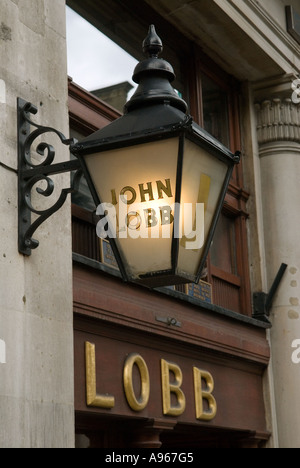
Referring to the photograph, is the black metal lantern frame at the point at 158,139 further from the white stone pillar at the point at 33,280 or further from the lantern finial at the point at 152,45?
the white stone pillar at the point at 33,280

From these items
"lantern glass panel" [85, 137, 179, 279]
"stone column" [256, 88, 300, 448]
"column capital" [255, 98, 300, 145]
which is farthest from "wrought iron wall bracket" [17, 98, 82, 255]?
"column capital" [255, 98, 300, 145]

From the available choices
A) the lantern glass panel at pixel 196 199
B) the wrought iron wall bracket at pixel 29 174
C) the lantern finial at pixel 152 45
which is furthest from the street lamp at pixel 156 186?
the wrought iron wall bracket at pixel 29 174

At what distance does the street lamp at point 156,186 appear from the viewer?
461 cm

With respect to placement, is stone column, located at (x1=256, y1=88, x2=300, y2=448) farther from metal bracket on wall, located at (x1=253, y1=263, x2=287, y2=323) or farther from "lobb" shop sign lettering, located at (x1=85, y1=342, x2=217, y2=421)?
"lobb" shop sign lettering, located at (x1=85, y1=342, x2=217, y2=421)

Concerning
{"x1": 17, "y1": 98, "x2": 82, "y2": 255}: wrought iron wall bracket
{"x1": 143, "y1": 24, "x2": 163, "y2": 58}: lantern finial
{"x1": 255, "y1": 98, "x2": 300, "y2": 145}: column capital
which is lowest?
{"x1": 17, "y1": 98, "x2": 82, "y2": 255}: wrought iron wall bracket

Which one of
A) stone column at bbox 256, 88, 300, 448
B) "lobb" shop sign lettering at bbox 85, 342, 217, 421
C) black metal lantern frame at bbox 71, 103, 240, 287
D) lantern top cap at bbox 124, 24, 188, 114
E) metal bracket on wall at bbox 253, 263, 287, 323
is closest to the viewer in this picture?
black metal lantern frame at bbox 71, 103, 240, 287

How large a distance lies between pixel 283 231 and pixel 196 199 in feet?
20.6

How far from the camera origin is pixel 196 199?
4770 millimetres

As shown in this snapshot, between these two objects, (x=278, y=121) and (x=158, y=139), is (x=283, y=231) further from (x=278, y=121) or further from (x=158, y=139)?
(x=158, y=139)

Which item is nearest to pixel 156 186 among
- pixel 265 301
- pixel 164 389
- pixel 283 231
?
pixel 164 389

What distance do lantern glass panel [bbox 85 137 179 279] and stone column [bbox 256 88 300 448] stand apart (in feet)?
19.8

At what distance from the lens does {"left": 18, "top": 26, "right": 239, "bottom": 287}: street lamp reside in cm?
Result: 461

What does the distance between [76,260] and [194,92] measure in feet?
12.7
